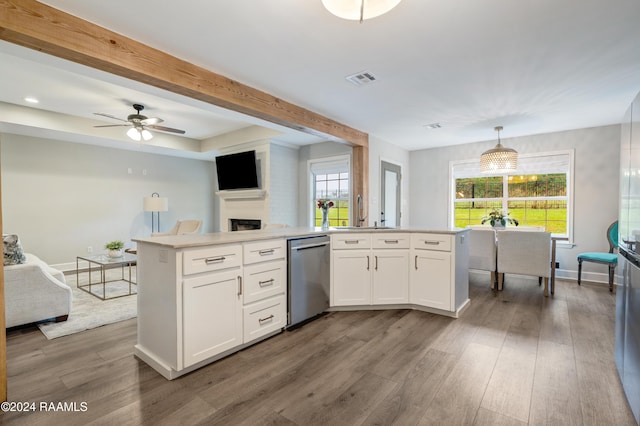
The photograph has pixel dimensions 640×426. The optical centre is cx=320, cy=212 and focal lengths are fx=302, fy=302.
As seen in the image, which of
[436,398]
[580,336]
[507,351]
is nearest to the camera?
[436,398]

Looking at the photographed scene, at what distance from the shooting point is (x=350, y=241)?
129 inches

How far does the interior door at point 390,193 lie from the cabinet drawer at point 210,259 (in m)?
3.62

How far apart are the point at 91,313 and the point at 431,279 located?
3.66 m

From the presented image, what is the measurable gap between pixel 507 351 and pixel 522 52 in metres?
2.37

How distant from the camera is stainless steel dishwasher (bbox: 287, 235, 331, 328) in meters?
2.80

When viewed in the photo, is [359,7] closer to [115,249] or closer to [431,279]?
[431,279]

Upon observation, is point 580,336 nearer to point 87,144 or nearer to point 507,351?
point 507,351

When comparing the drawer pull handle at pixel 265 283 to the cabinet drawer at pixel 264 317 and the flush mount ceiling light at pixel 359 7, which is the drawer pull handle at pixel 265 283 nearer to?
the cabinet drawer at pixel 264 317

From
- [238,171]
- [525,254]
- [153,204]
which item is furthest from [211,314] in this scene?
[153,204]

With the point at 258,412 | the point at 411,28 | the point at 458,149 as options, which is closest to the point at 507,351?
the point at 258,412

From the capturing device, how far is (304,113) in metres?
3.74

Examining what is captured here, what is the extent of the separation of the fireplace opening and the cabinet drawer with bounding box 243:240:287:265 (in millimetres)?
3304

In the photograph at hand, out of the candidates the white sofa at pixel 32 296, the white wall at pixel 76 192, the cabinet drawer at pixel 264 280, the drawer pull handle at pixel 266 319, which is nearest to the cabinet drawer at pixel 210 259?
the cabinet drawer at pixel 264 280

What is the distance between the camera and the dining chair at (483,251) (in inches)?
164
